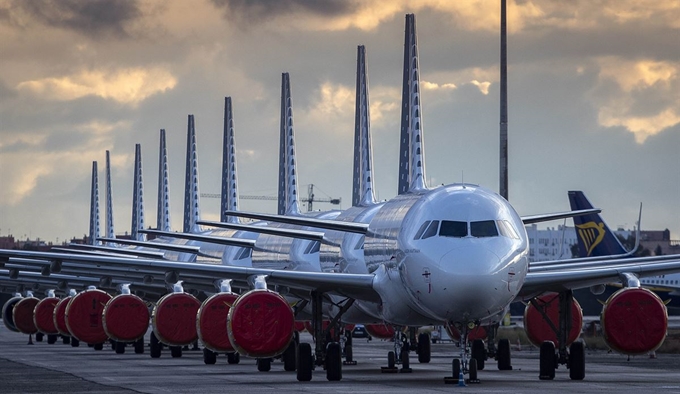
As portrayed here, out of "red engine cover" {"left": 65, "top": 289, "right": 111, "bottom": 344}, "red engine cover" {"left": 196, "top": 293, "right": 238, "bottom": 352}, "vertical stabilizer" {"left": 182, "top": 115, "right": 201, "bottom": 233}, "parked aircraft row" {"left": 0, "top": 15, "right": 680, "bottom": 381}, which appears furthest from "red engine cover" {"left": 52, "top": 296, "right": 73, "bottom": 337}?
"red engine cover" {"left": 196, "top": 293, "right": 238, "bottom": 352}

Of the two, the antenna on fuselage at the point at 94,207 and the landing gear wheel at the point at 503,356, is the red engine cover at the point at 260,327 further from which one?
the antenna on fuselage at the point at 94,207

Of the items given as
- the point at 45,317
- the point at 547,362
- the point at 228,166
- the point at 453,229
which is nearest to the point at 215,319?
the point at 547,362

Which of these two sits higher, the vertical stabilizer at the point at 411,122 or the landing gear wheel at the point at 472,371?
the vertical stabilizer at the point at 411,122

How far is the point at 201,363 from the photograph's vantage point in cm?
4681

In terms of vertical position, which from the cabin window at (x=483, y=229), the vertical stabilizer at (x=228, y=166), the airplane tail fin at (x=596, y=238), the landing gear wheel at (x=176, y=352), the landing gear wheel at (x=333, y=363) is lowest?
the landing gear wheel at (x=176, y=352)

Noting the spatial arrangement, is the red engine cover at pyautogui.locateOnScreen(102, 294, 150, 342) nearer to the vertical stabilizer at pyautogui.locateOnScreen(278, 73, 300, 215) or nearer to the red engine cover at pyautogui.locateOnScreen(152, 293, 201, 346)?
the red engine cover at pyautogui.locateOnScreen(152, 293, 201, 346)

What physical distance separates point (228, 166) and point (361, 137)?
80.6 feet

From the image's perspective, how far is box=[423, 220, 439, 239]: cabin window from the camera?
94.9ft

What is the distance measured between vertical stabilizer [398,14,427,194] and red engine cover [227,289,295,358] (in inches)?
420

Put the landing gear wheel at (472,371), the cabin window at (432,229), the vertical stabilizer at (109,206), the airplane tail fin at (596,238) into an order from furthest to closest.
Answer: the vertical stabilizer at (109,206) → the airplane tail fin at (596,238) → the landing gear wheel at (472,371) → the cabin window at (432,229)

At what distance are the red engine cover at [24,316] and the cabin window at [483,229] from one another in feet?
188

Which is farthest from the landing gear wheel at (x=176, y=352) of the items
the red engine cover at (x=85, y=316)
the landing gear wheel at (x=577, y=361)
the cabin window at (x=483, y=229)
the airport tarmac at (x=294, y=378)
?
the cabin window at (x=483, y=229)

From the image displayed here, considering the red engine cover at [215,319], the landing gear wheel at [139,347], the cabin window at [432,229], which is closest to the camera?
the cabin window at [432,229]

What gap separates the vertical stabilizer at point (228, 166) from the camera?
73562 mm
